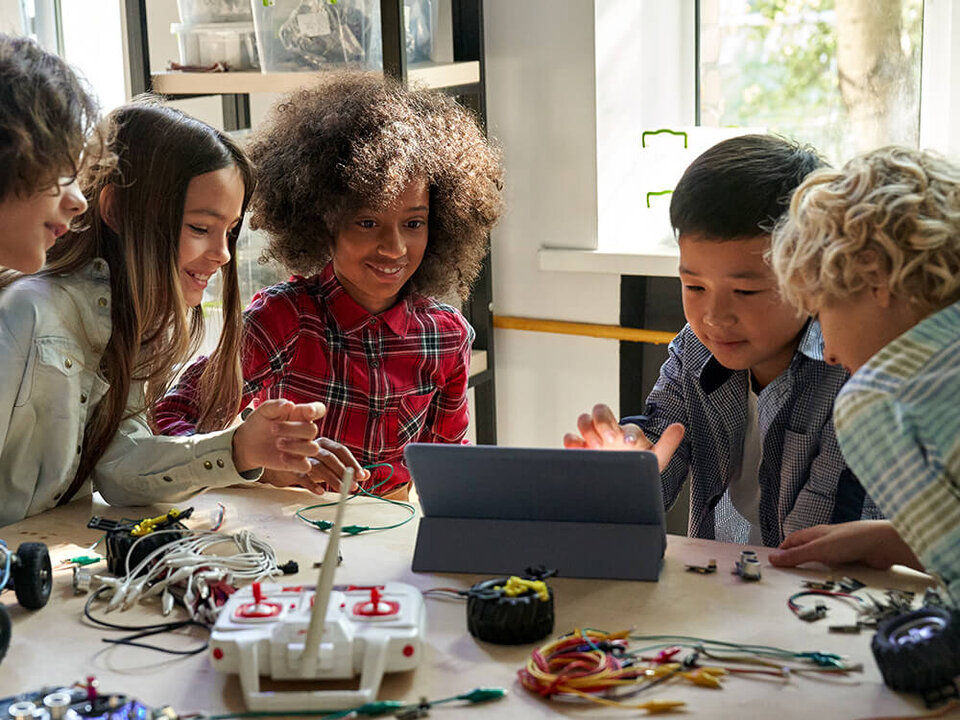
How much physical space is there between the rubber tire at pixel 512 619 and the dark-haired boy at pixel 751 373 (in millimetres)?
373

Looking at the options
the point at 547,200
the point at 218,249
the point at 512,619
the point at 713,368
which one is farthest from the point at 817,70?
the point at 512,619

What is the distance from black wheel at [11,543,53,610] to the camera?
39.9 inches

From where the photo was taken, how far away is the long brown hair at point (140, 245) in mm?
1376

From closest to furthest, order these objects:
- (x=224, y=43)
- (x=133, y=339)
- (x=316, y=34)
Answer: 1. (x=133, y=339)
2. (x=316, y=34)
3. (x=224, y=43)

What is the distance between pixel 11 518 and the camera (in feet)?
4.24

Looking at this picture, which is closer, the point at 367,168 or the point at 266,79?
the point at 367,168

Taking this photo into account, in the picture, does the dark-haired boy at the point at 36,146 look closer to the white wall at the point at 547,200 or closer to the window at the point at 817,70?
the white wall at the point at 547,200

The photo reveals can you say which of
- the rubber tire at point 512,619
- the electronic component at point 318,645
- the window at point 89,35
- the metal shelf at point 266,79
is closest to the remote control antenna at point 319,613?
the electronic component at point 318,645

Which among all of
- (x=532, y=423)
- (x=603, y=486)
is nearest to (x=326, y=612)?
(x=603, y=486)

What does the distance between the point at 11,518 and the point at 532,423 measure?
55.4 inches

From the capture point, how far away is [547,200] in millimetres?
2402

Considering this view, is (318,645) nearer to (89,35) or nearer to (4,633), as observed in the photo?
(4,633)

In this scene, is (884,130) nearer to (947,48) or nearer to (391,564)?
(947,48)

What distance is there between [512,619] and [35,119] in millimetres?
700
